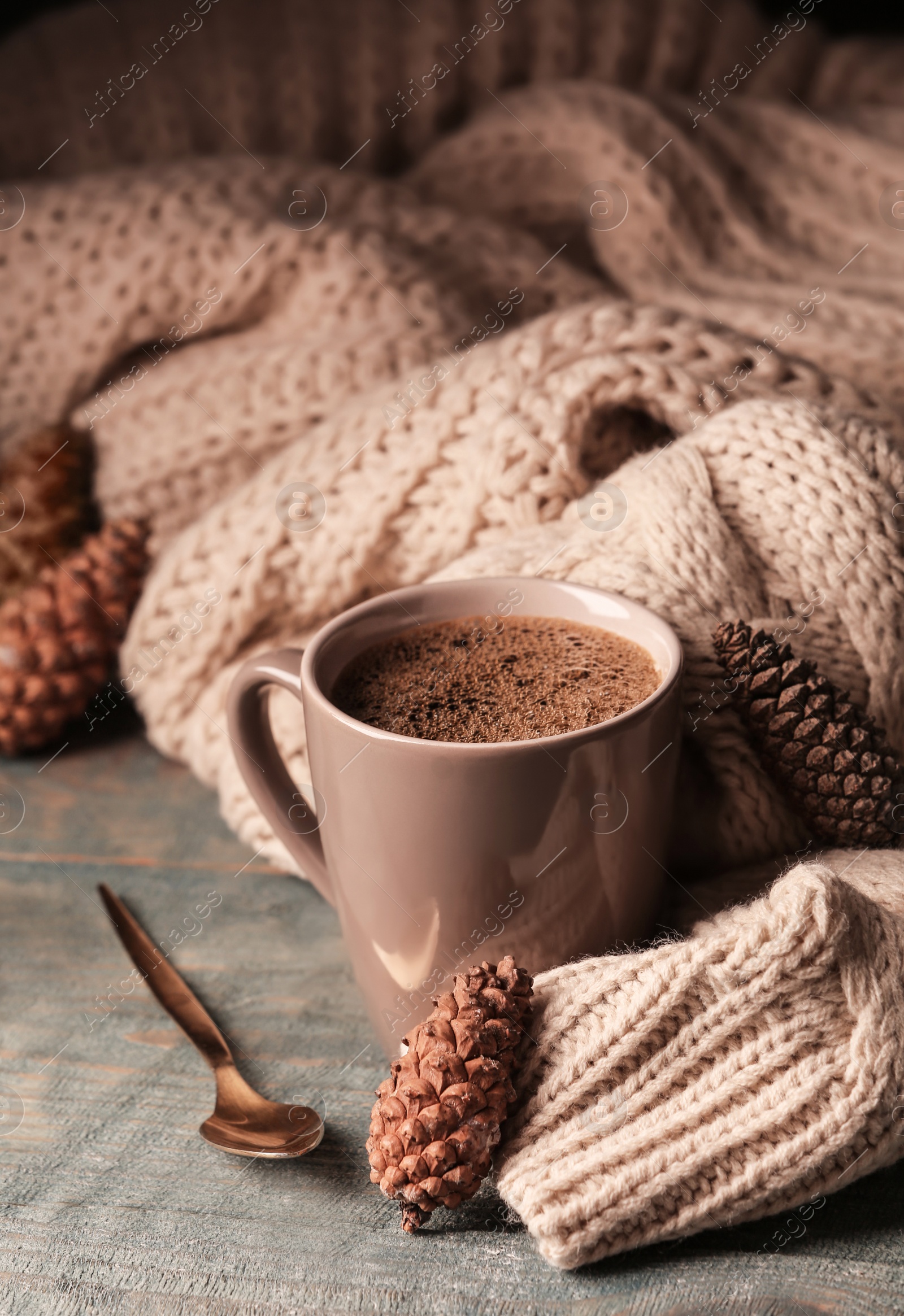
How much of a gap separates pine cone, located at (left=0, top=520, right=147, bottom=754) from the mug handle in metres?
0.29

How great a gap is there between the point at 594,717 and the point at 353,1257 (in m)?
0.23

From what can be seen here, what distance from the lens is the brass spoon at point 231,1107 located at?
479 mm

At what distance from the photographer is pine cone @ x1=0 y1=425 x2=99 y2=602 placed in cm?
85

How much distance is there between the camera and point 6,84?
3.15ft

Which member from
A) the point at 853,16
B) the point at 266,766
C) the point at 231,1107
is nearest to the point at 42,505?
the point at 266,766

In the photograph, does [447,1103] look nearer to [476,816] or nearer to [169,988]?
[476,816]

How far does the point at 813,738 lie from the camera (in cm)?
51

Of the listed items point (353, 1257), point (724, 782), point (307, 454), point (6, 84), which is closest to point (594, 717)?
point (724, 782)

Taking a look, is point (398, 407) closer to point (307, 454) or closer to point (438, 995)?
point (307, 454)

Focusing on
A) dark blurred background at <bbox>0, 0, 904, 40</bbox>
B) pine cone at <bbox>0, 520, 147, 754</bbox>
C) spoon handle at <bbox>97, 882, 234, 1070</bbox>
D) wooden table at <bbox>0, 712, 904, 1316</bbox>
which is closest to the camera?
wooden table at <bbox>0, 712, 904, 1316</bbox>

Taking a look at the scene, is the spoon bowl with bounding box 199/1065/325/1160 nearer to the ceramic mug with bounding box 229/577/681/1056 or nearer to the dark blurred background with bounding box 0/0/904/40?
the ceramic mug with bounding box 229/577/681/1056

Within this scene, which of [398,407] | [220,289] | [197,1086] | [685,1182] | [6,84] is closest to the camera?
[685,1182]

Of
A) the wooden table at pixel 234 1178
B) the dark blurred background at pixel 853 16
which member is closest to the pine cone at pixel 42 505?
the wooden table at pixel 234 1178

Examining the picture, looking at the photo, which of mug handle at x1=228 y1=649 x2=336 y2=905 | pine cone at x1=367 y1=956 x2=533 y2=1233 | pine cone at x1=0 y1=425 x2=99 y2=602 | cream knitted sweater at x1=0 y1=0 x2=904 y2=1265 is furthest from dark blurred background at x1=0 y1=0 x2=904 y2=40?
pine cone at x1=367 y1=956 x2=533 y2=1233
